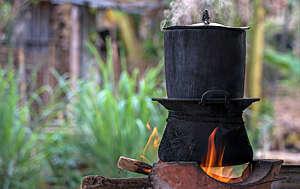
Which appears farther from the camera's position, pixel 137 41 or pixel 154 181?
pixel 137 41

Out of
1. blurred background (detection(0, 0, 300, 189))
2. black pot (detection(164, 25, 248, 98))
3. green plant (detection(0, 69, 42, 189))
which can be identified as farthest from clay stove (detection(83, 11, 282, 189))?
green plant (detection(0, 69, 42, 189))

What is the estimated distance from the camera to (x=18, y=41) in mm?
8414

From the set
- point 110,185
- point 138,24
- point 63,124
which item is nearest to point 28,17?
point 138,24

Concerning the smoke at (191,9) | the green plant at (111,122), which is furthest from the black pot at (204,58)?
the green plant at (111,122)

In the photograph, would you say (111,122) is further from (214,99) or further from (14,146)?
(214,99)

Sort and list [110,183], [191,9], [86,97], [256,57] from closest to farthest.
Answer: [110,183] < [191,9] < [86,97] < [256,57]

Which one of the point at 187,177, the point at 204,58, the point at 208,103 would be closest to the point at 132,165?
the point at 187,177

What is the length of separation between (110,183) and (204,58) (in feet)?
2.72

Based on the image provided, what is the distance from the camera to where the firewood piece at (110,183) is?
221 centimetres

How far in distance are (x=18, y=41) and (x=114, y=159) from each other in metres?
5.38

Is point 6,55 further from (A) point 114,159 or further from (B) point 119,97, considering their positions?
(A) point 114,159

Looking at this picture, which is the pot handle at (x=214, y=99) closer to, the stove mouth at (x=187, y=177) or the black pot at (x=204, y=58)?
the black pot at (x=204, y=58)

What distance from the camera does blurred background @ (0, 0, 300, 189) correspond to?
3.82 metres

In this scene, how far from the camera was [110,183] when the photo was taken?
7.45 ft
